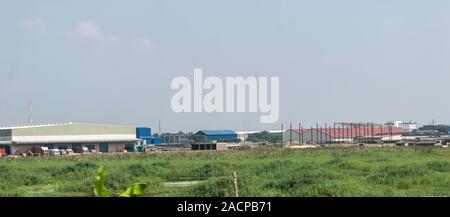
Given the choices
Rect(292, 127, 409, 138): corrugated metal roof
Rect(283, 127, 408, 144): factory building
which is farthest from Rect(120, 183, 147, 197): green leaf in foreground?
Rect(292, 127, 409, 138): corrugated metal roof

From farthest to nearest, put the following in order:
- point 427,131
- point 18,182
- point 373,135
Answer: point 427,131
point 373,135
point 18,182

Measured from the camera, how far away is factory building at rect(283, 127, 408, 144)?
49.2 meters

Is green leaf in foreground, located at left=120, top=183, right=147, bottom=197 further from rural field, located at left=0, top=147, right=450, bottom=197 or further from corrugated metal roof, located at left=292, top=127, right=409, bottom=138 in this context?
corrugated metal roof, located at left=292, top=127, right=409, bottom=138

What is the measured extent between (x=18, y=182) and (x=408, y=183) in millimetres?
9166

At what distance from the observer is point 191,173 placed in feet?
53.1

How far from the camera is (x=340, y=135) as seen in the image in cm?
4969

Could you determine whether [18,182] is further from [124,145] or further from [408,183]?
[124,145]

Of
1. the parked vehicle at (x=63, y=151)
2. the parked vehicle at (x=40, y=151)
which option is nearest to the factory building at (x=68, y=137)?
the parked vehicle at (x=63, y=151)

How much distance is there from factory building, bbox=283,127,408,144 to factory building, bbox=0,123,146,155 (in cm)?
1487

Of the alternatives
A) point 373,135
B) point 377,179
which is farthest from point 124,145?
point 377,179

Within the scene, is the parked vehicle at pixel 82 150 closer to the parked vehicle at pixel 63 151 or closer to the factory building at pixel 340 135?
the parked vehicle at pixel 63 151

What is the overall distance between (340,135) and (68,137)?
935 inches

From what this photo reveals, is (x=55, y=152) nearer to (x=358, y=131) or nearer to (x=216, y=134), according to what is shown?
(x=216, y=134)
